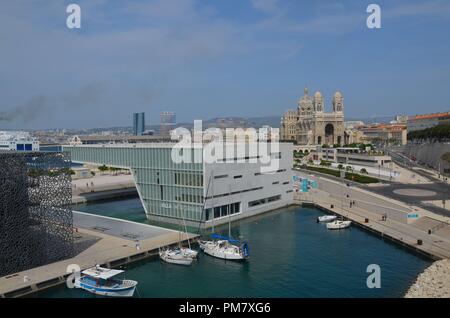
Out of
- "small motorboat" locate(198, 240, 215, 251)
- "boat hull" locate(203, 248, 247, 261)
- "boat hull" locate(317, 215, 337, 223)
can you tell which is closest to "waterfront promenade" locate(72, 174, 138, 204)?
"small motorboat" locate(198, 240, 215, 251)

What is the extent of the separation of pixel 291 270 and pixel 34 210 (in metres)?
11.8

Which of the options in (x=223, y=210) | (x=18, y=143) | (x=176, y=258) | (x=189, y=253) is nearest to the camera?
(x=176, y=258)

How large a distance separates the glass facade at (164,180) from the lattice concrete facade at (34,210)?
8897 millimetres

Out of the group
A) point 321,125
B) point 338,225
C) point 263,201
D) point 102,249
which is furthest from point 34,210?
point 321,125

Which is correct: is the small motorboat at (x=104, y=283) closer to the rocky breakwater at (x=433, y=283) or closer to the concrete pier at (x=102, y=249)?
the concrete pier at (x=102, y=249)

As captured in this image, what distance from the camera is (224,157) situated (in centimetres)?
2791

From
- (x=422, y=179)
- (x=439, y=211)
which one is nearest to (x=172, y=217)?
(x=439, y=211)

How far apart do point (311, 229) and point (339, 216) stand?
12.5 ft

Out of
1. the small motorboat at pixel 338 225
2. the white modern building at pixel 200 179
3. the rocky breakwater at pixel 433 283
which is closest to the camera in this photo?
the rocky breakwater at pixel 433 283

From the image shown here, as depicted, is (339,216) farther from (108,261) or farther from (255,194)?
(108,261)

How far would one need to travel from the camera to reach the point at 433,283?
16.8 metres

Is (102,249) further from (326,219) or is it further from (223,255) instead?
(326,219)

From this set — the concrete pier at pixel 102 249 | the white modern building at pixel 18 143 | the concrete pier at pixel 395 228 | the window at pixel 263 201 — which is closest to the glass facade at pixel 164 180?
the concrete pier at pixel 102 249

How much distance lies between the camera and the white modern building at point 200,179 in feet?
88.1
